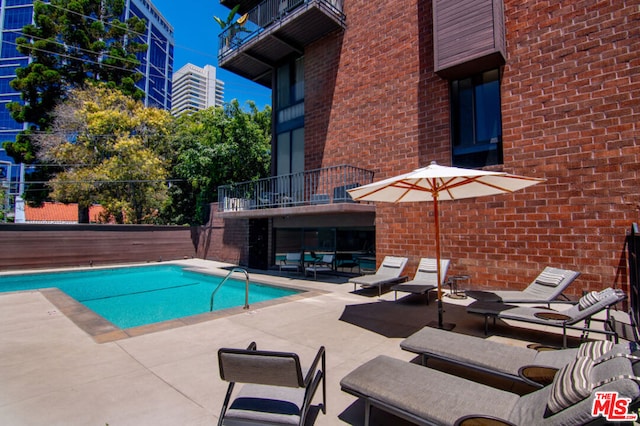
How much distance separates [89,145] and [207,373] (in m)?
19.6

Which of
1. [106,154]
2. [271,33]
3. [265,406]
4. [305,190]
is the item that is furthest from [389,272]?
[106,154]

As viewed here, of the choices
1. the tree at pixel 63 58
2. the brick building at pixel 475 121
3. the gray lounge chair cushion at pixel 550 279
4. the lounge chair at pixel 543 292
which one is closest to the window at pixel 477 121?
the brick building at pixel 475 121

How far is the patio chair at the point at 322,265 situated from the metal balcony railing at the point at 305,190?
1999 millimetres

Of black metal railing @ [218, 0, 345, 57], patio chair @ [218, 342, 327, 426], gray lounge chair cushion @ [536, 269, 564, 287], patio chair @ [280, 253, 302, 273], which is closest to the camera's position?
patio chair @ [218, 342, 327, 426]

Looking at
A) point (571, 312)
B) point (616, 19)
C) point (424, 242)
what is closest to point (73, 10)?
point (424, 242)

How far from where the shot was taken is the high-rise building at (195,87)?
128 meters

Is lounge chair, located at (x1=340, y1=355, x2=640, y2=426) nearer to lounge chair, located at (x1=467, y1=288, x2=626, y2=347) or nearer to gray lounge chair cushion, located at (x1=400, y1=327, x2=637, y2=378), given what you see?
gray lounge chair cushion, located at (x1=400, y1=327, x2=637, y2=378)

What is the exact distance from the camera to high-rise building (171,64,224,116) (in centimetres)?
12825

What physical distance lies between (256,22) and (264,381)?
47.6 ft

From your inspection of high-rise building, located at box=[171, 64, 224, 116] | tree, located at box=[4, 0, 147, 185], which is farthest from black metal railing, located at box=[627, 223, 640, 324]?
high-rise building, located at box=[171, 64, 224, 116]

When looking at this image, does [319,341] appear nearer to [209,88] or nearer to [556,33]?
[556,33]

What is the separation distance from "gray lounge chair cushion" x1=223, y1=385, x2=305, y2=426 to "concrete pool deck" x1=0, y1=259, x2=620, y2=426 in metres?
0.44

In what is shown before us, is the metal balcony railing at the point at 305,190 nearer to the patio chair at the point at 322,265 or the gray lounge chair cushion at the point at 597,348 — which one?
the patio chair at the point at 322,265

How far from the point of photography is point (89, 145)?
18.3 m
